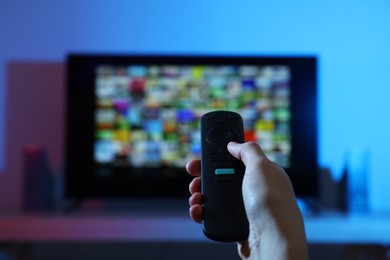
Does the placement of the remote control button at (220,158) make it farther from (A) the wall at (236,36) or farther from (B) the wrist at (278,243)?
(A) the wall at (236,36)

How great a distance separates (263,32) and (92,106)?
2.54 ft

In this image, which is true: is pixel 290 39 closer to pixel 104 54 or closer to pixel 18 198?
pixel 104 54

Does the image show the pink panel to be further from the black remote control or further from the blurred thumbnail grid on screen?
the black remote control

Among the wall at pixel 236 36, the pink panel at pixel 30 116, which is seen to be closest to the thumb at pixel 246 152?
the wall at pixel 236 36

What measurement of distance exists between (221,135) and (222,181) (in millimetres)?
91

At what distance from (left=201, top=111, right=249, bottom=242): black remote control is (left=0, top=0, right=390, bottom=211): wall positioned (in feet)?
3.43

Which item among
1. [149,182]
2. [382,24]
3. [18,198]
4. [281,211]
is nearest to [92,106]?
[149,182]

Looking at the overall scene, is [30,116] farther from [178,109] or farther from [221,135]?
[221,135]

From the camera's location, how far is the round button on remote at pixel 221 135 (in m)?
0.83

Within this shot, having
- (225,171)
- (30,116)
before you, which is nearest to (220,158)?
(225,171)

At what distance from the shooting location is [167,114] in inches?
65.2

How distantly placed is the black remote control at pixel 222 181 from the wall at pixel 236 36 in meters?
1.04

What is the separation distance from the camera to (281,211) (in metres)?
0.72

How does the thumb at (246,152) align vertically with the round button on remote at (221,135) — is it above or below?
below
